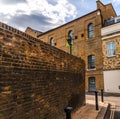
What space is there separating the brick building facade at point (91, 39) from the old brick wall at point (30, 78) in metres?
15.2

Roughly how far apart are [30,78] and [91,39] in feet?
66.7

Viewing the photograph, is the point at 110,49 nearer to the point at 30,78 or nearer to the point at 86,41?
the point at 86,41

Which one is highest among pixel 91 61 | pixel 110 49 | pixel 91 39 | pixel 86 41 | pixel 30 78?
pixel 91 39

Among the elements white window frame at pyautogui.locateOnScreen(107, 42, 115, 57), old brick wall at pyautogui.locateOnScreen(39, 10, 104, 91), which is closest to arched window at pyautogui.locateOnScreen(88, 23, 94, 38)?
old brick wall at pyautogui.locateOnScreen(39, 10, 104, 91)

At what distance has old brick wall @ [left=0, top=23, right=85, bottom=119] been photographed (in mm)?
3711

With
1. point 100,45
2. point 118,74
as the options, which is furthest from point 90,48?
point 118,74

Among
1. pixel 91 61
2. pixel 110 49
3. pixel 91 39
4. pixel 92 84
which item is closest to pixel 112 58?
pixel 110 49

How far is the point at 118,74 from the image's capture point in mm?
20750

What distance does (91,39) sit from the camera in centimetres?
2408

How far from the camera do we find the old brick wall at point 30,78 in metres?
3.71

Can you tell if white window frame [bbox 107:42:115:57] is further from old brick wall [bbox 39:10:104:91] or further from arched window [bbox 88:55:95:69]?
arched window [bbox 88:55:95:69]

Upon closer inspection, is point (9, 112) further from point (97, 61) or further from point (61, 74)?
point (97, 61)

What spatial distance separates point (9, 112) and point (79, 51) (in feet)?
72.8

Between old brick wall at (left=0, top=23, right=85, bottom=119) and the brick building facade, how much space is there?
15.2 meters
